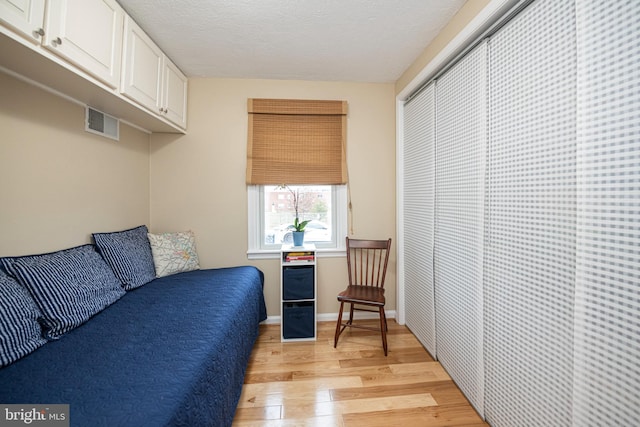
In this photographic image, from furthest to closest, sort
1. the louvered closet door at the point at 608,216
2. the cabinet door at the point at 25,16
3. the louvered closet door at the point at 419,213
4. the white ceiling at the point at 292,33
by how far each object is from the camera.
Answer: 1. the louvered closet door at the point at 419,213
2. the white ceiling at the point at 292,33
3. the cabinet door at the point at 25,16
4. the louvered closet door at the point at 608,216

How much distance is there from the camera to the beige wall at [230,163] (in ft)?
8.27

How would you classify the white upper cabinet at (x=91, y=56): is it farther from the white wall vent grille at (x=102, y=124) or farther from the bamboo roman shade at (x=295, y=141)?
the bamboo roman shade at (x=295, y=141)

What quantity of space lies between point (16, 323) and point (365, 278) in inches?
95.3

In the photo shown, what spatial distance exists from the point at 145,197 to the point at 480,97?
2.89m

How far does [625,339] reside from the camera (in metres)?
0.80

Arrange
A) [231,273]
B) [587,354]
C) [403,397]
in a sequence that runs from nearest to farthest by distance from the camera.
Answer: [587,354], [403,397], [231,273]

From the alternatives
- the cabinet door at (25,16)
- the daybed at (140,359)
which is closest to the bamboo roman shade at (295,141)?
the daybed at (140,359)

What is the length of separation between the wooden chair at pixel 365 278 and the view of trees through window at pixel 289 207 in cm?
39

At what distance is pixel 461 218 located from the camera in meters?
1.64

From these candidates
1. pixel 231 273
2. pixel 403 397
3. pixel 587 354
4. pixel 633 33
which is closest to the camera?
pixel 633 33

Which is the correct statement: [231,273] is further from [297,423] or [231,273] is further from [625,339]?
[625,339]

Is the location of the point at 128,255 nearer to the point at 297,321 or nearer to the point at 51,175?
the point at 51,175

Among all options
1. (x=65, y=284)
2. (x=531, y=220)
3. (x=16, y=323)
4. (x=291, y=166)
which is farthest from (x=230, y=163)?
(x=531, y=220)

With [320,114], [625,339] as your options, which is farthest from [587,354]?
[320,114]
